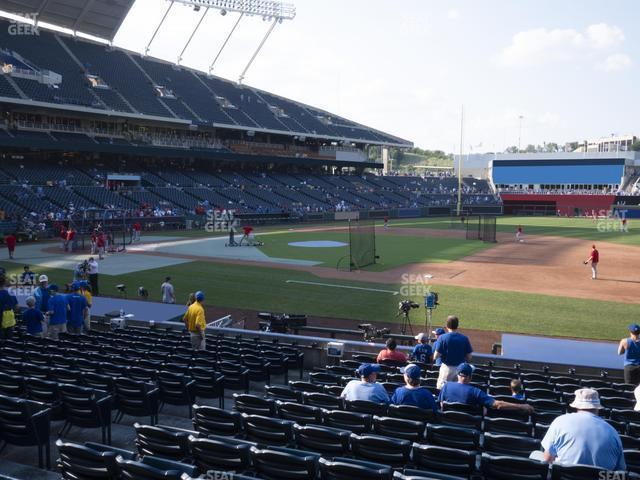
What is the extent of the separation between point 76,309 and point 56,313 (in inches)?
31.0

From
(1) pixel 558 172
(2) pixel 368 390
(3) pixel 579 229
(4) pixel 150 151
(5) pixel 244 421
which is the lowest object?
(5) pixel 244 421

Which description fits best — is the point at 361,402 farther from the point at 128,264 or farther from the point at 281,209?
the point at 281,209

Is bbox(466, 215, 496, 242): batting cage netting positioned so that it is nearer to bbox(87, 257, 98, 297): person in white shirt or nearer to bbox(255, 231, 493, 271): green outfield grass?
bbox(255, 231, 493, 271): green outfield grass

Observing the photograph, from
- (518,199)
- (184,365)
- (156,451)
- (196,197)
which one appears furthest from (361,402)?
(518,199)

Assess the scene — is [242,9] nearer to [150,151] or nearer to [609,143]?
[150,151]

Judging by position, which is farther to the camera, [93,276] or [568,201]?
[568,201]

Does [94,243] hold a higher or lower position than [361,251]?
higher

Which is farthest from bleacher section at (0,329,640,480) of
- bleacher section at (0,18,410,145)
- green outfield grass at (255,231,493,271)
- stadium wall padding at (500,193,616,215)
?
stadium wall padding at (500,193,616,215)

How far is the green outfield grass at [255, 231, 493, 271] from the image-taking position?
3500 centimetres

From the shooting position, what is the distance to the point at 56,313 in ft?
44.0

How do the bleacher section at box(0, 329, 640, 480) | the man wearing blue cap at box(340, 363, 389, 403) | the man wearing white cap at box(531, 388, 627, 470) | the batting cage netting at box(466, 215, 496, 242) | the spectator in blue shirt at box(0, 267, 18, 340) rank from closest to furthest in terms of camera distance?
the man wearing white cap at box(531, 388, 627, 470) → the bleacher section at box(0, 329, 640, 480) → the man wearing blue cap at box(340, 363, 389, 403) → the spectator in blue shirt at box(0, 267, 18, 340) → the batting cage netting at box(466, 215, 496, 242)

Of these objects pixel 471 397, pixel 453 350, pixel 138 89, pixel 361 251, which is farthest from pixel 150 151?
pixel 471 397

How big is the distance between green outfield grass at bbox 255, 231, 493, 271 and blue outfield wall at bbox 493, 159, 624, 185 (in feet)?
177

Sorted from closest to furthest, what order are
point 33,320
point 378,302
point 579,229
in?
point 33,320 → point 378,302 → point 579,229
